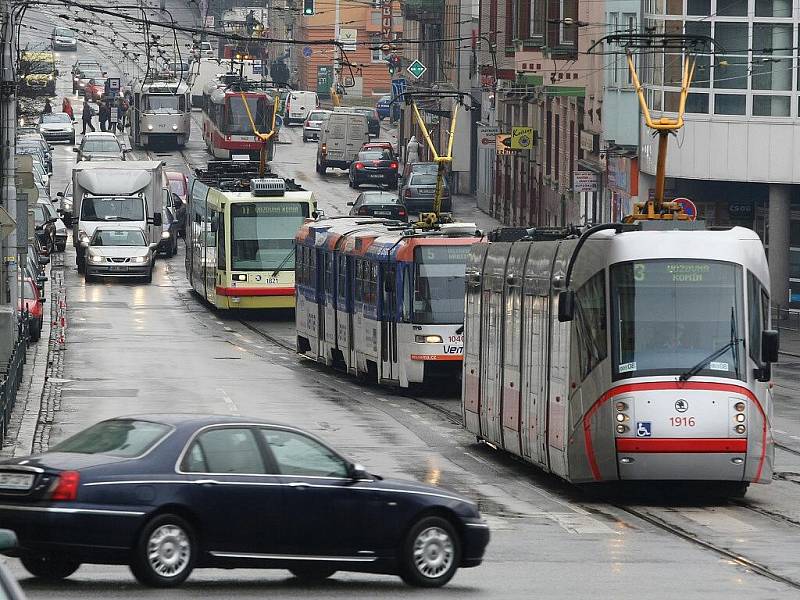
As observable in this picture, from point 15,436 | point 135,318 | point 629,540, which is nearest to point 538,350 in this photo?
point 629,540

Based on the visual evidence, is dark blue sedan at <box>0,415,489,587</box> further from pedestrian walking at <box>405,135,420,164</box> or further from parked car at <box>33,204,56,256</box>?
pedestrian walking at <box>405,135,420,164</box>

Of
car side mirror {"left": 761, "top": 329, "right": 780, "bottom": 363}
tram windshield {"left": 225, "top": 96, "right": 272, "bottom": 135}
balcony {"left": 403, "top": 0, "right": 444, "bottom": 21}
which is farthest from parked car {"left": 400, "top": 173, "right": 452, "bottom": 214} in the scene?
car side mirror {"left": 761, "top": 329, "right": 780, "bottom": 363}

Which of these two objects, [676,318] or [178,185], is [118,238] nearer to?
[178,185]

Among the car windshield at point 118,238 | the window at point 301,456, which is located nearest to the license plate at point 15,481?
the window at point 301,456

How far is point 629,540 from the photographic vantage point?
18.3m

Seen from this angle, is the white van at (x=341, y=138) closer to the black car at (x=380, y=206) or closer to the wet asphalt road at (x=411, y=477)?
the black car at (x=380, y=206)

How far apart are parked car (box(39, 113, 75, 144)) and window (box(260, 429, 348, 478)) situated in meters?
91.0

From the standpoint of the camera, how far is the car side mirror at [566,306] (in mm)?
20484

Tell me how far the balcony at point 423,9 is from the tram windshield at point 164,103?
37.4ft

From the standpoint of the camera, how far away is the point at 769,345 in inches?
795

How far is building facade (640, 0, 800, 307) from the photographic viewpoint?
4944cm

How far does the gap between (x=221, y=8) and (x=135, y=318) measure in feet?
407

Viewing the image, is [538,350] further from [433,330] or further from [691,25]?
[691,25]

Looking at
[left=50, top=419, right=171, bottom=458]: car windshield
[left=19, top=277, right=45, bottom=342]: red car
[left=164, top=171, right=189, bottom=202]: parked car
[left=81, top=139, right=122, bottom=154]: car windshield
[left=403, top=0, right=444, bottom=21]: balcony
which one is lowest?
[left=19, top=277, right=45, bottom=342]: red car
